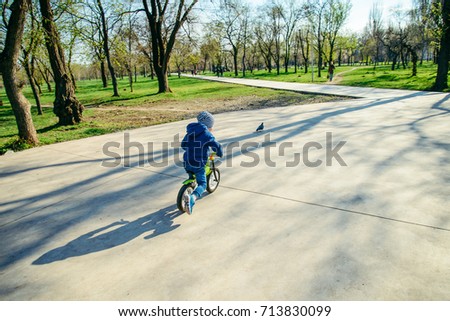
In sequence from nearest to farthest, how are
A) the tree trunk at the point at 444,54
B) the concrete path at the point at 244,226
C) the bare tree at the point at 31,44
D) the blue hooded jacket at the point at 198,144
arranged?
1. the concrete path at the point at 244,226
2. the blue hooded jacket at the point at 198,144
3. the bare tree at the point at 31,44
4. the tree trunk at the point at 444,54

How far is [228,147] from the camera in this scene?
7.39m

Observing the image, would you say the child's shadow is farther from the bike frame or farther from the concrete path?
the bike frame

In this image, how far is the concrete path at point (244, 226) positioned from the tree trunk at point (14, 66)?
89.6 inches

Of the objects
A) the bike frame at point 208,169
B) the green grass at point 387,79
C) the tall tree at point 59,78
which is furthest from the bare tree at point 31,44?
the green grass at point 387,79

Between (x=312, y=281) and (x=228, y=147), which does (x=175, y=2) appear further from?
(x=312, y=281)

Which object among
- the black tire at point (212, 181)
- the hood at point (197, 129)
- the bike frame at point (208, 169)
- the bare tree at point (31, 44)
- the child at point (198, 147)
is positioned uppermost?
the bare tree at point (31, 44)

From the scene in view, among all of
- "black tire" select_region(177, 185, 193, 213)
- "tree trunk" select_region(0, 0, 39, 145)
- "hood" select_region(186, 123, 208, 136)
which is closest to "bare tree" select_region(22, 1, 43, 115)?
"tree trunk" select_region(0, 0, 39, 145)

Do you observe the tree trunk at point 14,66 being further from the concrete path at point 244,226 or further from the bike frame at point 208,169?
the bike frame at point 208,169

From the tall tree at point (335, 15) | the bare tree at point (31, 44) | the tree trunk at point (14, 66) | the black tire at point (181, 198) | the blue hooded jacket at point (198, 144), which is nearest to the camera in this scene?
the black tire at point (181, 198)

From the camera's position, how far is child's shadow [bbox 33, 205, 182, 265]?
130 inches

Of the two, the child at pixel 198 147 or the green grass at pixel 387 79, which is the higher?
the green grass at pixel 387 79

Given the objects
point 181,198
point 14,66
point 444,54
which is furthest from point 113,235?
point 444,54

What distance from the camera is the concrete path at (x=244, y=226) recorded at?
104 inches

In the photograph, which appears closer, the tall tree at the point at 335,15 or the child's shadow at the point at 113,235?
the child's shadow at the point at 113,235
